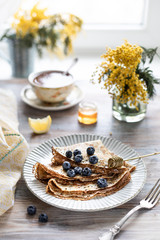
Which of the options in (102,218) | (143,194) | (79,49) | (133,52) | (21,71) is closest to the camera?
(102,218)

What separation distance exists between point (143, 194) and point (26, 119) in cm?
81

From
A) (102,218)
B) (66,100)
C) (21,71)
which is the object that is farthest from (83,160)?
(21,71)

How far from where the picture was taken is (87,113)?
1813mm

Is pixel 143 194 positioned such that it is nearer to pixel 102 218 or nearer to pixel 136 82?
pixel 102 218

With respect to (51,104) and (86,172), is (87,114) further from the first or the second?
(86,172)

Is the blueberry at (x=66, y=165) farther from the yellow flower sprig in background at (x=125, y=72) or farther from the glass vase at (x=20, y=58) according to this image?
the glass vase at (x=20, y=58)

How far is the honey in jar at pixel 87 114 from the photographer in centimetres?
180

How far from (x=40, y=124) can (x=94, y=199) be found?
578mm

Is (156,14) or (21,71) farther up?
(156,14)

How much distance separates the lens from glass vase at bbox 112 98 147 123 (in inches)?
70.9

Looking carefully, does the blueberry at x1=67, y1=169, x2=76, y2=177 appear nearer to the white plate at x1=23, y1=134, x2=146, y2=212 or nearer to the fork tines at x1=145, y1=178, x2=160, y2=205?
the white plate at x1=23, y1=134, x2=146, y2=212

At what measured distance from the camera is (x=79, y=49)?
330 cm

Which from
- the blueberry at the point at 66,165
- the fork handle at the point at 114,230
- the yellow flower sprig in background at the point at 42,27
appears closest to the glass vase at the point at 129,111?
the blueberry at the point at 66,165

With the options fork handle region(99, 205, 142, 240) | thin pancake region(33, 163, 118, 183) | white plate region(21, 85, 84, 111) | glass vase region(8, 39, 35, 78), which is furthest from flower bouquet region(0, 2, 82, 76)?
fork handle region(99, 205, 142, 240)
